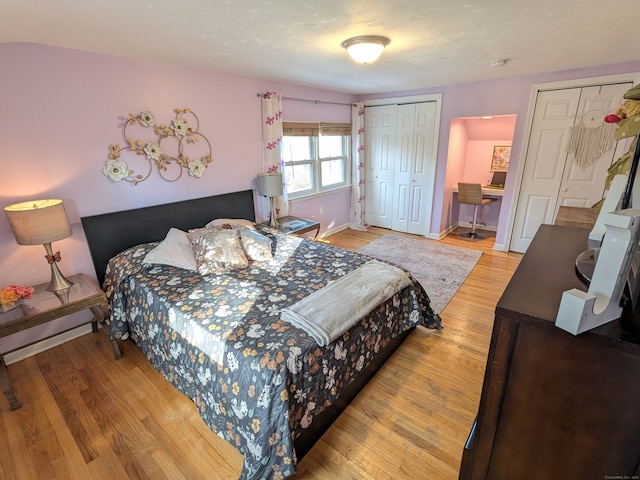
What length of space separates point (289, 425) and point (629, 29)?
127 inches

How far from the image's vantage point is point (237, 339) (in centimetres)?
158

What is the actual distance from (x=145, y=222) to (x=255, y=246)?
1.05 metres

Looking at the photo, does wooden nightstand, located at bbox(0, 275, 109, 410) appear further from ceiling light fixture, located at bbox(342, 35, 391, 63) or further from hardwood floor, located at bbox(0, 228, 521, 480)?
ceiling light fixture, located at bbox(342, 35, 391, 63)

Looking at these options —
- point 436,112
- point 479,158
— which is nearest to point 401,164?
point 436,112

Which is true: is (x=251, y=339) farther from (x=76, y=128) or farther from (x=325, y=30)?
(x=76, y=128)

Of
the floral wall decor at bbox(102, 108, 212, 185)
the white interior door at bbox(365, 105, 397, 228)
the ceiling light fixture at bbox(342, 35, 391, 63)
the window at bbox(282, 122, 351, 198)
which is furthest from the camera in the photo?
the white interior door at bbox(365, 105, 397, 228)

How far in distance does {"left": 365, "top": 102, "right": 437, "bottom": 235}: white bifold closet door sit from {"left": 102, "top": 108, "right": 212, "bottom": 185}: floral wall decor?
9.88 feet

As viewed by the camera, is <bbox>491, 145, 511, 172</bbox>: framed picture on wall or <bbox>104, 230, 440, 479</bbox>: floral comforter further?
<bbox>491, 145, 511, 172</bbox>: framed picture on wall

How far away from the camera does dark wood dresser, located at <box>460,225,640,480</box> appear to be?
653mm

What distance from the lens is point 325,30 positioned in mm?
1896

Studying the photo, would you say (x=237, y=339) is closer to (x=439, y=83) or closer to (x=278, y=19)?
(x=278, y=19)

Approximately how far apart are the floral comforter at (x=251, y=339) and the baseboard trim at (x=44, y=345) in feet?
1.66

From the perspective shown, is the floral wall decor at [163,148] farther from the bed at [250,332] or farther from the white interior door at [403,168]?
the white interior door at [403,168]

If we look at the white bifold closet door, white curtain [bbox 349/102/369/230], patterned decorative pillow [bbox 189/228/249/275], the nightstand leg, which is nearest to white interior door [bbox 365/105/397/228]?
the white bifold closet door
